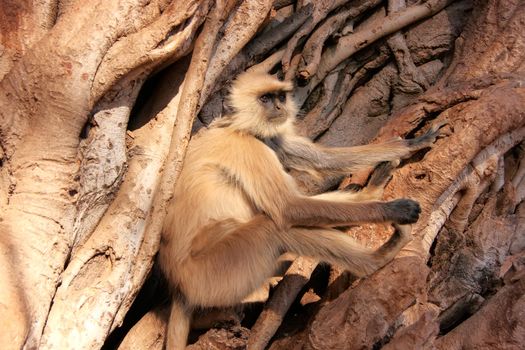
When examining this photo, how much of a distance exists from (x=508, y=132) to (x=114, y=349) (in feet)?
8.16

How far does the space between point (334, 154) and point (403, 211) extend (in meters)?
0.88

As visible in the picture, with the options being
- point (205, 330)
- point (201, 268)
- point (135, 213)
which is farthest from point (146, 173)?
point (205, 330)

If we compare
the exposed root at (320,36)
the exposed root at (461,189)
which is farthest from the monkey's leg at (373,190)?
the exposed root at (320,36)

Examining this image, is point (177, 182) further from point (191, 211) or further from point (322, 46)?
point (322, 46)

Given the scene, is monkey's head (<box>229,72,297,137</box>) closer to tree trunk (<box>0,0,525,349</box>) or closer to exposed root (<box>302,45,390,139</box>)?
tree trunk (<box>0,0,525,349</box>)

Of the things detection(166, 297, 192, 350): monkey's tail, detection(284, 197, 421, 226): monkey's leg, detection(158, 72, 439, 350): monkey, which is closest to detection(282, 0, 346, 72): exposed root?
detection(158, 72, 439, 350): monkey

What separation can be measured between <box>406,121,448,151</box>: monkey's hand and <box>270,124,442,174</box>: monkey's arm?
22 millimetres

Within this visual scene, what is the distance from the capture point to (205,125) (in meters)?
3.98

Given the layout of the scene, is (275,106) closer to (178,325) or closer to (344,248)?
(344,248)

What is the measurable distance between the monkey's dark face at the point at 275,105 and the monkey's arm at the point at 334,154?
18cm

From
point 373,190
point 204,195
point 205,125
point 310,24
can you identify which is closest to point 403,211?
point 373,190

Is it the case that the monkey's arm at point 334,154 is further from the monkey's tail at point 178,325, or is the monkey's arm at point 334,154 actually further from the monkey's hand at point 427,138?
the monkey's tail at point 178,325

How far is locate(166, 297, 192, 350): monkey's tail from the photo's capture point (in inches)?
119

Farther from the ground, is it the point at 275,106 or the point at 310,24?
the point at 310,24
